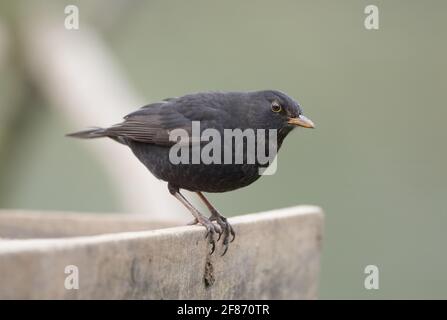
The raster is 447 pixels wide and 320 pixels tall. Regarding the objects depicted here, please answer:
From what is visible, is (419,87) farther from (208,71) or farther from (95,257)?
(95,257)

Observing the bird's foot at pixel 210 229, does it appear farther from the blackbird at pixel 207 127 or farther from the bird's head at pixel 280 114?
the bird's head at pixel 280 114

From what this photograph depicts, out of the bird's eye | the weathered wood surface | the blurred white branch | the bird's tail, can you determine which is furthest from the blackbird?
the blurred white branch

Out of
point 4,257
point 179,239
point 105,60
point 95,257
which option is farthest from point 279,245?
point 105,60

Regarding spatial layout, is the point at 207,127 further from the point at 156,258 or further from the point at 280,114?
the point at 156,258

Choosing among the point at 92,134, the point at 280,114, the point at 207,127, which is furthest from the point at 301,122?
the point at 92,134

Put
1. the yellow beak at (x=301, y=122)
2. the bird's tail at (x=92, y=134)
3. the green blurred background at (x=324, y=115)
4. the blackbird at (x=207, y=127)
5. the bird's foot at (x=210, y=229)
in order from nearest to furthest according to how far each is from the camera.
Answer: the bird's foot at (x=210, y=229), the blackbird at (x=207, y=127), the yellow beak at (x=301, y=122), the bird's tail at (x=92, y=134), the green blurred background at (x=324, y=115)

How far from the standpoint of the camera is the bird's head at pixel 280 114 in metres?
5.45

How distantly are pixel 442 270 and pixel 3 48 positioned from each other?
4.67 metres

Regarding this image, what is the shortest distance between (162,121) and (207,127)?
1.38 ft

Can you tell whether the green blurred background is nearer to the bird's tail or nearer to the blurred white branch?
the blurred white branch

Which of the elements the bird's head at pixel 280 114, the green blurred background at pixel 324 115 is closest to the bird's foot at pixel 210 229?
the bird's head at pixel 280 114

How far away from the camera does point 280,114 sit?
5480 millimetres

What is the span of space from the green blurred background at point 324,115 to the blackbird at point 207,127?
6.56 feet

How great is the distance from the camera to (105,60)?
330 inches
